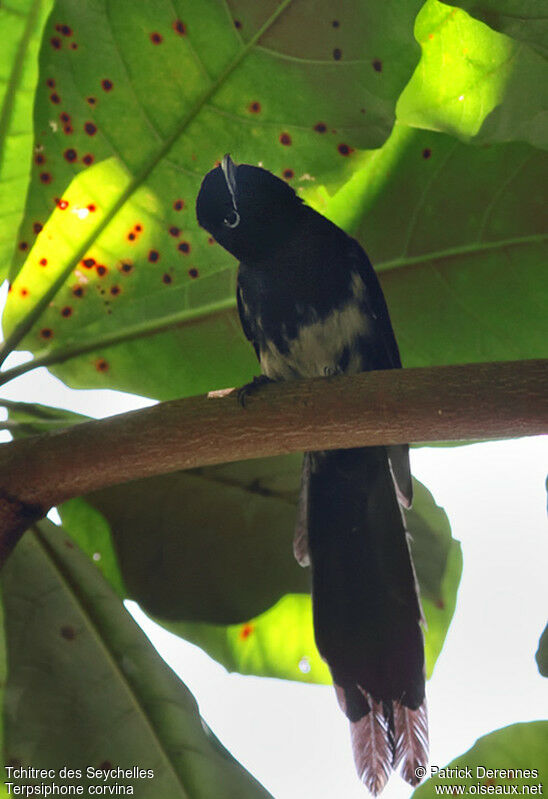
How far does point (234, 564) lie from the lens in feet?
7.57

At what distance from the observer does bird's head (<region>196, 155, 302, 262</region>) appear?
219cm

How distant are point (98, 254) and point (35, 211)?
170 millimetres

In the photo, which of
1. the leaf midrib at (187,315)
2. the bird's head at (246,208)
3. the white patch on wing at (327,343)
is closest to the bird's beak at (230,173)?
the bird's head at (246,208)

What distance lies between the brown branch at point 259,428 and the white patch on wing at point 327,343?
42.8 inches

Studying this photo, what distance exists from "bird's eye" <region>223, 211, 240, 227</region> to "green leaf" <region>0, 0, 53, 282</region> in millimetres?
637

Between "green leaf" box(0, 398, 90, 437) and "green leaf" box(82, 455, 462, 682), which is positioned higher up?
"green leaf" box(0, 398, 90, 437)

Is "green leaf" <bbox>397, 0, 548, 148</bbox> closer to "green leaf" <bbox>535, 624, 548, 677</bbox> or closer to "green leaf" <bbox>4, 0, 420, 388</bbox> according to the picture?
"green leaf" <bbox>4, 0, 420, 388</bbox>

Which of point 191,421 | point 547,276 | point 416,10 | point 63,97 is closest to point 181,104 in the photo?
point 63,97

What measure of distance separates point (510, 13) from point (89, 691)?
172 cm

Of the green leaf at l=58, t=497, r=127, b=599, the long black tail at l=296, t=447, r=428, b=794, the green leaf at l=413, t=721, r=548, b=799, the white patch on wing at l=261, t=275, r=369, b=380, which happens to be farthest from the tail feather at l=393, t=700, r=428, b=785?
the white patch on wing at l=261, t=275, r=369, b=380

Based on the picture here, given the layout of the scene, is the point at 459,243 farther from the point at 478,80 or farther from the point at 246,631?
the point at 246,631

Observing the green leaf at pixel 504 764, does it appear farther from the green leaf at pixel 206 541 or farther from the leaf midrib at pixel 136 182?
the leaf midrib at pixel 136 182

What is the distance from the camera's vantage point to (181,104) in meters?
1.96

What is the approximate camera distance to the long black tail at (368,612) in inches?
84.6
